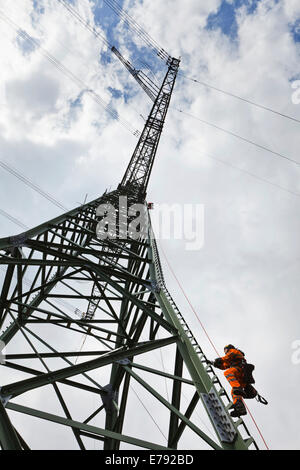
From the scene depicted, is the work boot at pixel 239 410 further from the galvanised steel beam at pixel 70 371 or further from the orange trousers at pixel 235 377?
the galvanised steel beam at pixel 70 371

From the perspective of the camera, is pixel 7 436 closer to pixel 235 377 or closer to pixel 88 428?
pixel 88 428

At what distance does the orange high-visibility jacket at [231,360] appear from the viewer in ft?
16.9

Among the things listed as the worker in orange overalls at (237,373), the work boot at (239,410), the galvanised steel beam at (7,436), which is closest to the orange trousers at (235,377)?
the worker in orange overalls at (237,373)

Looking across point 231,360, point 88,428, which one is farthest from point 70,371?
point 231,360

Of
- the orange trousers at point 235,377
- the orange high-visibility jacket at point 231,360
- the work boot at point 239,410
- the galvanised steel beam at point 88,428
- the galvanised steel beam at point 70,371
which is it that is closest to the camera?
the galvanised steel beam at point 88,428

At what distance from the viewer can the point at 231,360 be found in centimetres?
519

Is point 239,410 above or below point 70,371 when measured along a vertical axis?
below

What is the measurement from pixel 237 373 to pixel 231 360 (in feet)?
0.89

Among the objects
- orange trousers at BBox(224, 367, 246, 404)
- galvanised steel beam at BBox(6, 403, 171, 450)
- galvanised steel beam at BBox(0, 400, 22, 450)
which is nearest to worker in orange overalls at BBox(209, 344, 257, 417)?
orange trousers at BBox(224, 367, 246, 404)

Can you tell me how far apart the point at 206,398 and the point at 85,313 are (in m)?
12.8

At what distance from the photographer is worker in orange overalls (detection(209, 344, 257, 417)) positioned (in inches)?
174

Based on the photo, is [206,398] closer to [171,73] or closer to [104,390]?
[104,390]

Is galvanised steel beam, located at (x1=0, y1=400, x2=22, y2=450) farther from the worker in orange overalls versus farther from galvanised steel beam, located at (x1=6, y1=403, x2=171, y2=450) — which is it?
the worker in orange overalls
